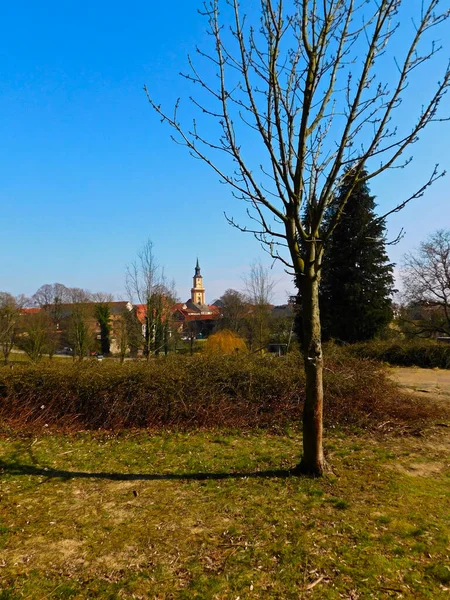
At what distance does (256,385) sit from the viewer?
7.97 m

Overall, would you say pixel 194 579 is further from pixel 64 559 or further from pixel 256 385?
pixel 256 385

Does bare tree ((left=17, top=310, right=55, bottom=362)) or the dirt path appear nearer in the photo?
the dirt path

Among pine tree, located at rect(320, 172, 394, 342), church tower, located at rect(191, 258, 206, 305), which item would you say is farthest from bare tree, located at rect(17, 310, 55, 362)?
church tower, located at rect(191, 258, 206, 305)

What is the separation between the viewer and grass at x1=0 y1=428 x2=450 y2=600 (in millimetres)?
2801

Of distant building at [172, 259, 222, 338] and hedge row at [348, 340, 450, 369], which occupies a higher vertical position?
distant building at [172, 259, 222, 338]

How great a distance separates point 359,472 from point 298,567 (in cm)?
223

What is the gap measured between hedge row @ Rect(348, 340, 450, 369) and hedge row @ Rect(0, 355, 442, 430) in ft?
27.4

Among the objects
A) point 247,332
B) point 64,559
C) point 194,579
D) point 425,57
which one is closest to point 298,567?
point 194,579

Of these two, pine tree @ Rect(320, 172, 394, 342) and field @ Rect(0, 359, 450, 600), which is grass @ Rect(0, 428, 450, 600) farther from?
pine tree @ Rect(320, 172, 394, 342)

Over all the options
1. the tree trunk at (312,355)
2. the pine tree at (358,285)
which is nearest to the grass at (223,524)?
the tree trunk at (312,355)

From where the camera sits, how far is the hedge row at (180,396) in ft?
24.4

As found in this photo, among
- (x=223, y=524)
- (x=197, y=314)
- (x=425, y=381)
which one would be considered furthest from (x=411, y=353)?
(x=197, y=314)

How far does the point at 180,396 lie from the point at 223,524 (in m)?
3.98

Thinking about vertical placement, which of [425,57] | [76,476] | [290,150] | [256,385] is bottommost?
[76,476]
